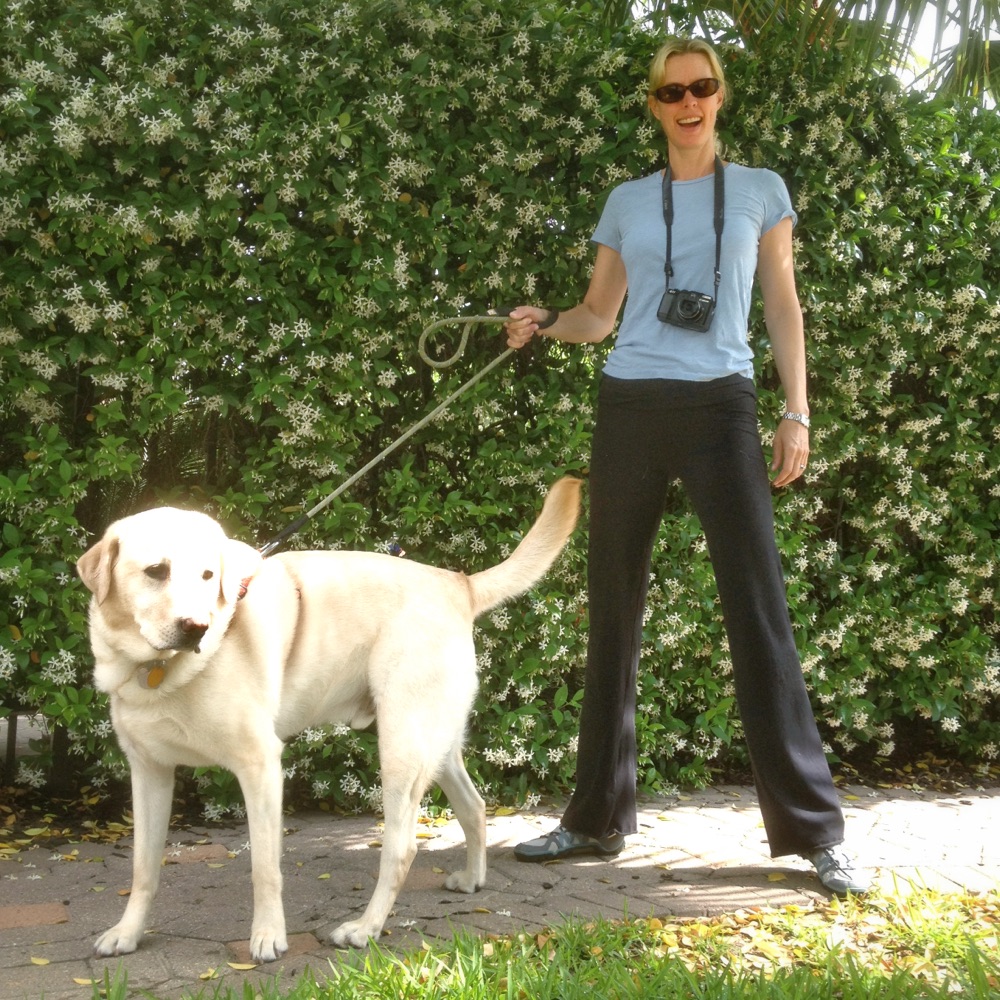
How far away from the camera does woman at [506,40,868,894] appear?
10.8 feet

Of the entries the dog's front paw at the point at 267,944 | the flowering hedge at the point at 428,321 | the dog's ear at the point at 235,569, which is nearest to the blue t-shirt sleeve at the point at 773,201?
the flowering hedge at the point at 428,321

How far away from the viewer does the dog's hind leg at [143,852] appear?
272 centimetres

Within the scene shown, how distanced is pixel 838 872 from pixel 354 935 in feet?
4.81

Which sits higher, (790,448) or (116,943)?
(790,448)

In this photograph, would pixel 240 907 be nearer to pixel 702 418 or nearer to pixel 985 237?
pixel 702 418

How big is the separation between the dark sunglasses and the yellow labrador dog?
1.22 meters

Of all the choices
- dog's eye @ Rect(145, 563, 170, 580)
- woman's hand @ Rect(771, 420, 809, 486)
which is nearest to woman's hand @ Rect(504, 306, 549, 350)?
woman's hand @ Rect(771, 420, 809, 486)

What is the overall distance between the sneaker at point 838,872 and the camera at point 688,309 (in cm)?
164

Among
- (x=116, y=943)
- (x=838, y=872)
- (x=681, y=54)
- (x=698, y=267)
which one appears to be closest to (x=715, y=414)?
(x=698, y=267)

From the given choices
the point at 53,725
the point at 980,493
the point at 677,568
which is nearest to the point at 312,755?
the point at 53,725

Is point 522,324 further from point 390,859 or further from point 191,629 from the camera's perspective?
point 390,859

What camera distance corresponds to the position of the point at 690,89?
330cm

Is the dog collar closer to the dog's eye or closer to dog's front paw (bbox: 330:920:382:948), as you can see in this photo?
the dog's eye

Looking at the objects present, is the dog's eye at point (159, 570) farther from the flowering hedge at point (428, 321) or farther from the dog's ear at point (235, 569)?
the flowering hedge at point (428, 321)
